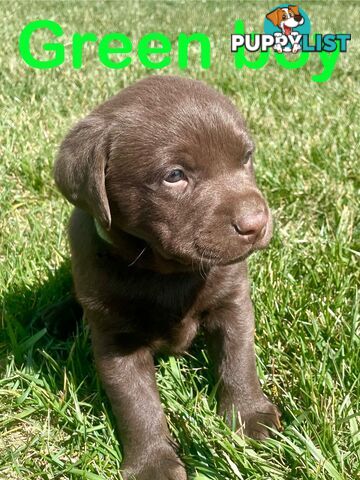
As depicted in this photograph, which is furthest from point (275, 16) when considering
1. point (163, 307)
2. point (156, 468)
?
point (156, 468)

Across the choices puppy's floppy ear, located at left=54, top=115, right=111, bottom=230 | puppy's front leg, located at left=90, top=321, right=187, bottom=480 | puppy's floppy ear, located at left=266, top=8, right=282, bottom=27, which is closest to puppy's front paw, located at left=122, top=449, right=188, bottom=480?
puppy's front leg, located at left=90, top=321, right=187, bottom=480

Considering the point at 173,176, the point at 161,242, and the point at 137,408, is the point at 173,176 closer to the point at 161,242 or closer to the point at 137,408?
the point at 161,242

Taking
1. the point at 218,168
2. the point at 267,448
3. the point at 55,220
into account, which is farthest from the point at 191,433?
the point at 55,220

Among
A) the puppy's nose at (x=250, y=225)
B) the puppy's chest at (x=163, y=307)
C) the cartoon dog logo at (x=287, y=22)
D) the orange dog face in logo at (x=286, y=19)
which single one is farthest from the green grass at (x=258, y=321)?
the orange dog face in logo at (x=286, y=19)

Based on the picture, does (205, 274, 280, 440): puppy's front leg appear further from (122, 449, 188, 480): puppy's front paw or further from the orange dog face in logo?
the orange dog face in logo

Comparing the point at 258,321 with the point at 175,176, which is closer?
the point at 175,176
